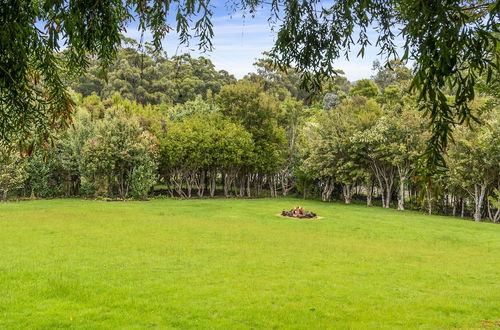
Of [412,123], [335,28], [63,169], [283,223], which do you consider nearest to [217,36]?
[335,28]

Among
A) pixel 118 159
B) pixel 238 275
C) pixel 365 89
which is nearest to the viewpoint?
pixel 238 275

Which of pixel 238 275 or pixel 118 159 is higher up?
pixel 118 159

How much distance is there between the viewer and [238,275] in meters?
10.8

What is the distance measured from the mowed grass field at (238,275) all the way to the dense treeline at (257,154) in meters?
7.98

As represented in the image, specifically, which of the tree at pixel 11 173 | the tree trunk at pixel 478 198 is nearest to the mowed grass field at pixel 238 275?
the tree trunk at pixel 478 198

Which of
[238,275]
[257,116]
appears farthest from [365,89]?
[238,275]

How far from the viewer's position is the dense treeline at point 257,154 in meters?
27.6

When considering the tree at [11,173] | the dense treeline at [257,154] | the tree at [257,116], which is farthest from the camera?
the tree at [257,116]

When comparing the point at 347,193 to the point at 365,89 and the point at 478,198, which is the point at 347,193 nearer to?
the point at 478,198

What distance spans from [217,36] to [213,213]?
21.5m

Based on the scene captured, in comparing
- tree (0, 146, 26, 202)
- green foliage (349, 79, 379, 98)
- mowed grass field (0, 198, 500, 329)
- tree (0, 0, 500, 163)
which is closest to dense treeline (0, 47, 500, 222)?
tree (0, 146, 26, 202)

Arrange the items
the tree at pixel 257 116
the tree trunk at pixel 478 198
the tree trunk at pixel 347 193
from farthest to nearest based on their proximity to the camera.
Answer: the tree trunk at pixel 347 193
the tree at pixel 257 116
the tree trunk at pixel 478 198

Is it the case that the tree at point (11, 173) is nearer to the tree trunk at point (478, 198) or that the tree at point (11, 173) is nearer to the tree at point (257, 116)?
the tree at point (257, 116)

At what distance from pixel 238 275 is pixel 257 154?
988 inches
